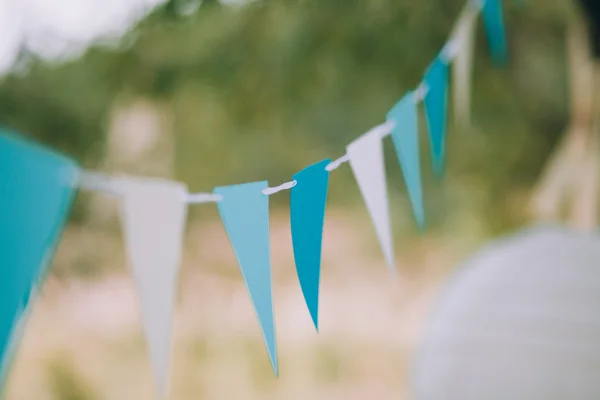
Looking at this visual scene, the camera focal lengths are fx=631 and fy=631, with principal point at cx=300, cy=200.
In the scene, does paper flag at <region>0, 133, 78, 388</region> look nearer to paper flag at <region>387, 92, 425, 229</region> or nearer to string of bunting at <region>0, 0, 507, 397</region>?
string of bunting at <region>0, 0, 507, 397</region>

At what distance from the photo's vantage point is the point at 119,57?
1329 mm

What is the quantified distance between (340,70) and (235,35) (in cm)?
23

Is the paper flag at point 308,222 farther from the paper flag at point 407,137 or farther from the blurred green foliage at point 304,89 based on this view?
the blurred green foliage at point 304,89

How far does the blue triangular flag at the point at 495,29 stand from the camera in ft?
2.65

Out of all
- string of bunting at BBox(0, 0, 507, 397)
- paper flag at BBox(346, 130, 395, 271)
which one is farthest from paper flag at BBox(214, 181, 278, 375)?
paper flag at BBox(346, 130, 395, 271)

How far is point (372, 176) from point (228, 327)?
40.7 inches

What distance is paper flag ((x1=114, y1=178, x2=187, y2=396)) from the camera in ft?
1.36

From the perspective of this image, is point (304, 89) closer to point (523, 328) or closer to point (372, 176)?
point (523, 328)

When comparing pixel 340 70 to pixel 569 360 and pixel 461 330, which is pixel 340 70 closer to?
pixel 461 330

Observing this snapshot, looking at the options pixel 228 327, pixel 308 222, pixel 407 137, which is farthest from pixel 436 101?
pixel 228 327

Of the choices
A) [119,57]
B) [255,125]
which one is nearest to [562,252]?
[255,125]

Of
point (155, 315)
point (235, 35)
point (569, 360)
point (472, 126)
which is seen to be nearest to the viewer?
point (155, 315)

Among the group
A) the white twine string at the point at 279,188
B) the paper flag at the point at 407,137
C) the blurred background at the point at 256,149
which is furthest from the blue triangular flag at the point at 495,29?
the white twine string at the point at 279,188

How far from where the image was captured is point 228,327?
1.49 metres
